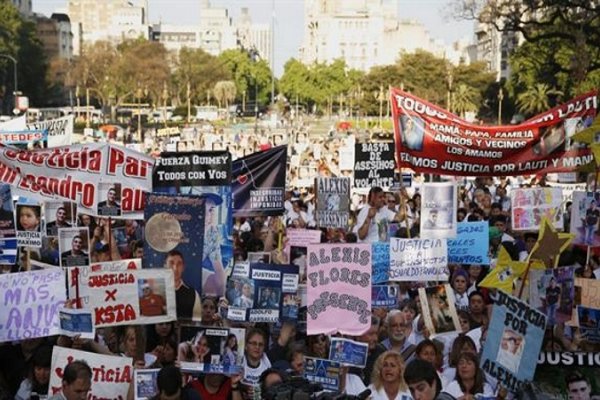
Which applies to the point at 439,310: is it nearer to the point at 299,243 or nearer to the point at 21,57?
the point at 299,243

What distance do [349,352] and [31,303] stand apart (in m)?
2.12

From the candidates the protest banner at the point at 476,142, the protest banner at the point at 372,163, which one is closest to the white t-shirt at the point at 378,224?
the protest banner at the point at 476,142

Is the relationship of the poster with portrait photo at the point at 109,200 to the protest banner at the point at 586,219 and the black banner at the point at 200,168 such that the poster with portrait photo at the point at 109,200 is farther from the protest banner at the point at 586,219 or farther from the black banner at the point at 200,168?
the protest banner at the point at 586,219

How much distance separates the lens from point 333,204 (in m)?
11.8

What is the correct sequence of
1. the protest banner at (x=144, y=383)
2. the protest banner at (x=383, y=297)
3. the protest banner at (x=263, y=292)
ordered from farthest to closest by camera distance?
the protest banner at (x=383, y=297)
the protest banner at (x=263, y=292)
the protest banner at (x=144, y=383)

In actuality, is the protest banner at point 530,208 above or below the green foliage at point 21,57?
below

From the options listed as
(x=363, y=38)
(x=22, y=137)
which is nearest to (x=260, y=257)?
(x=22, y=137)

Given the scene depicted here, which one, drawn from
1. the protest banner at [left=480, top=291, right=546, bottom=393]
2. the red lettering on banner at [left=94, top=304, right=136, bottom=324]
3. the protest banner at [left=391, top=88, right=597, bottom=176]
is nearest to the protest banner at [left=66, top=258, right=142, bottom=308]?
the red lettering on banner at [left=94, top=304, right=136, bottom=324]

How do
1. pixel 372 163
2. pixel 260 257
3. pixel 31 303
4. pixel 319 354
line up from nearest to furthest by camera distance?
pixel 31 303
pixel 319 354
pixel 260 257
pixel 372 163

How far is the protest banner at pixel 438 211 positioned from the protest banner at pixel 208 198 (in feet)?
7.24

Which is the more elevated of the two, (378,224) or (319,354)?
(378,224)

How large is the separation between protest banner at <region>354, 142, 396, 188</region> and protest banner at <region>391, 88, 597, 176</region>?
3199 mm

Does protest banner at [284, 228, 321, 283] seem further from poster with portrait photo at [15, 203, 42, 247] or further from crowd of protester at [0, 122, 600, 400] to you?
poster with portrait photo at [15, 203, 42, 247]

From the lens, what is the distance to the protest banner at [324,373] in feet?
21.8
